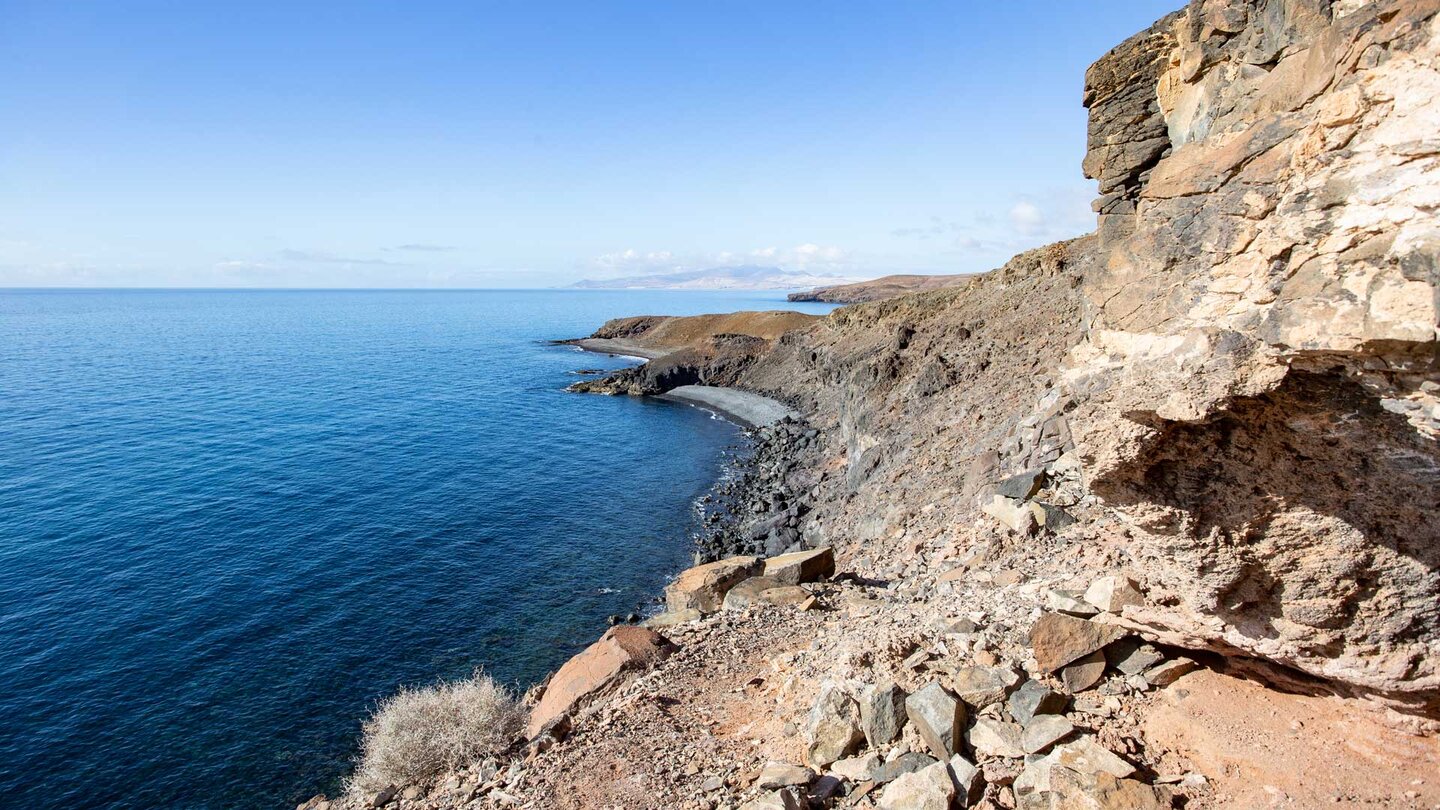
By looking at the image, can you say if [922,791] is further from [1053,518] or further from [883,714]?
[1053,518]

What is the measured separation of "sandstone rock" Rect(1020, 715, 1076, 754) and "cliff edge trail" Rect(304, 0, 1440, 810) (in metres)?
0.04

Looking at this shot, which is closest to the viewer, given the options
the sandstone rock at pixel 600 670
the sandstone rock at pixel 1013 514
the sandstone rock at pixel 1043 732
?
the sandstone rock at pixel 1043 732

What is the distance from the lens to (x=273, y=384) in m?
67.1

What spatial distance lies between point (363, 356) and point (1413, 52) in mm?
105871

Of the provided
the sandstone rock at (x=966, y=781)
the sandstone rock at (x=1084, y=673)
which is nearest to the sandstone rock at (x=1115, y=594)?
the sandstone rock at (x=1084, y=673)

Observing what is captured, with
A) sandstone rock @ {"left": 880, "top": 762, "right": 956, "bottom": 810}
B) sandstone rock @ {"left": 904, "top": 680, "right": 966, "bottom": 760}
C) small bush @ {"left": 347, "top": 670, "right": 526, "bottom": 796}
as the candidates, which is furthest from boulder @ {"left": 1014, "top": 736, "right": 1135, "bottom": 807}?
small bush @ {"left": 347, "top": 670, "right": 526, "bottom": 796}

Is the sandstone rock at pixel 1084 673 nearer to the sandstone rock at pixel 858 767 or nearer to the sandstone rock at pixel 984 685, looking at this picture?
the sandstone rock at pixel 984 685

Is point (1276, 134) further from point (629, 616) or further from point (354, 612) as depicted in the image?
point (354, 612)

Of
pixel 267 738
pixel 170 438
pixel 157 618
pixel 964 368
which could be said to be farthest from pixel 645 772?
pixel 170 438

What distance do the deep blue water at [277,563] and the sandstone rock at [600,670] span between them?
23.2 ft

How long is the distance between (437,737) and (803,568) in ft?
30.4

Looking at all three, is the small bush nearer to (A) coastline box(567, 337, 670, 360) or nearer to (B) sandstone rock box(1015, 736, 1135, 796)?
(B) sandstone rock box(1015, 736, 1135, 796)

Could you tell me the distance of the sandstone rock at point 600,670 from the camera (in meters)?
13.6

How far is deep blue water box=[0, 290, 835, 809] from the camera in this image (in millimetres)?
17844
